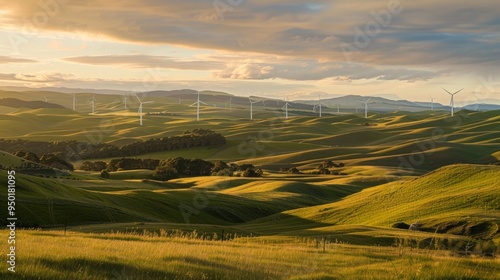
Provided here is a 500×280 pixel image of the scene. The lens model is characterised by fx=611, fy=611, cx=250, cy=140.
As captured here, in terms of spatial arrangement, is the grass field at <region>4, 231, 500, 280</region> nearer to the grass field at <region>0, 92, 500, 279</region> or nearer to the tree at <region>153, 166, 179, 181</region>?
the grass field at <region>0, 92, 500, 279</region>

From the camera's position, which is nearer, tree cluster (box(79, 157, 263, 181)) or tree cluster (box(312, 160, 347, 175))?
tree cluster (box(79, 157, 263, 181))

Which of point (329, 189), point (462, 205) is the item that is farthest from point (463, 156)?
point (462, 205)

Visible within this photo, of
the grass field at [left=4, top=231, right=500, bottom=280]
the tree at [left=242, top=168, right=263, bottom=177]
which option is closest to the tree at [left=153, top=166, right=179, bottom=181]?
the tree at [left=242, top=168, right=263, bottom=177]

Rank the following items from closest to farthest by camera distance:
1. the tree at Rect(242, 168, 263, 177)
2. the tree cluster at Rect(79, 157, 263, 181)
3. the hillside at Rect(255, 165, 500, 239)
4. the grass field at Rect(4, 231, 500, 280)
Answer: the grass field at Rect(4, 231, 500, 280)
the hillside at Rect(255, 165, 500, 239)
the tree at Rect(242, 168, 263, 177)
the tree cluster at Rect(79, 157, 263, 181)

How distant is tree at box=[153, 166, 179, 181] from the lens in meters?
144

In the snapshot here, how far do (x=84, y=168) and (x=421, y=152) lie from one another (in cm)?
10608

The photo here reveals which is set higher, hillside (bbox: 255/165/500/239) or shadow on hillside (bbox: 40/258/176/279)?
shadow on hillside (bbox: 40/258/176/279)

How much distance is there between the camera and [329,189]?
119m

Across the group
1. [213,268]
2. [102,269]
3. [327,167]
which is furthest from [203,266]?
[327,167]

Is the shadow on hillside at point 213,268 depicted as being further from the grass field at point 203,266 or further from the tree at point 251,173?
the tree at point 251,173

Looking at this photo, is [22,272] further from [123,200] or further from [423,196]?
[423,196]

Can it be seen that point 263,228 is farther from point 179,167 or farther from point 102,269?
point 179,167

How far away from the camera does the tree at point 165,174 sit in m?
144

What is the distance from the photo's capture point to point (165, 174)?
5758 inches
